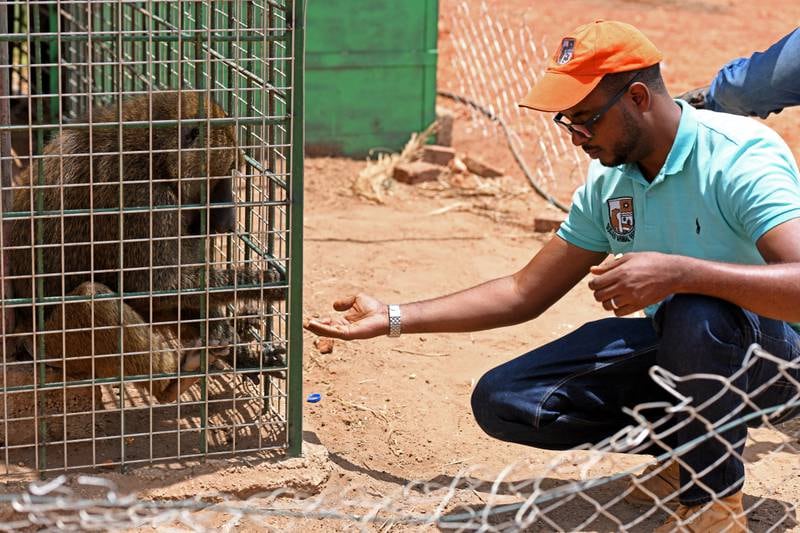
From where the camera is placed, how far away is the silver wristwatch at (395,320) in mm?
3848

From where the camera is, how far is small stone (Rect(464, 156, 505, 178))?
813cm

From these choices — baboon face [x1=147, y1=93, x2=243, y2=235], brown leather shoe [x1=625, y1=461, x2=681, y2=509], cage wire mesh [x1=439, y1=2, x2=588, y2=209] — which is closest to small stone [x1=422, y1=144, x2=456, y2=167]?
cage wire mesh [x1=439, y1=2, x2=588, y2=209]

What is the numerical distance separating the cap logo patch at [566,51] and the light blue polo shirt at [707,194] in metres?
0.42

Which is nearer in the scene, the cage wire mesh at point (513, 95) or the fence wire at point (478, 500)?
the fence wire at point (478, 500)

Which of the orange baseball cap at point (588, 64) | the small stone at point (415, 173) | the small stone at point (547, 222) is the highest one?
the orange baseball cap at point (588, 64)

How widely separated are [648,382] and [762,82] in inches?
80.4

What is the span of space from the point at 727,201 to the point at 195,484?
6.43 feet

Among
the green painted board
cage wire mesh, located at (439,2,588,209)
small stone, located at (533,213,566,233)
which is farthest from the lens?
cage wire mesh, located at (439,2,588,209)

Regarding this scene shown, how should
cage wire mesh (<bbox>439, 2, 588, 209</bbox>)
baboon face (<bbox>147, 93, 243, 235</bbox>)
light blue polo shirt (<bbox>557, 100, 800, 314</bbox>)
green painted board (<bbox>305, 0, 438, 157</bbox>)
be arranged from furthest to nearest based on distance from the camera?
cage wire mesh (<bbox>439, 2, 588, 209</bbox>) < green painted board (<bbox>305, 0, 438, 157</bbox>) < baboon face (<bbox>147, 93, 243, 235</bbox>) < light blue polo shirt (<bbox>557, 100, 800, 314</bbox>)

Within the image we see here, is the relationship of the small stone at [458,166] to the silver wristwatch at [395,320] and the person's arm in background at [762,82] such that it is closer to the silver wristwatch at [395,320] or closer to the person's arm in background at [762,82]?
the person's arm in background at [762,82]

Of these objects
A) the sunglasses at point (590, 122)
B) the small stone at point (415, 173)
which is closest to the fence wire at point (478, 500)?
the sunglasses at point (590, 122)

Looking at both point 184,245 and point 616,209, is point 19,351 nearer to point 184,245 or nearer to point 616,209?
point 184,245

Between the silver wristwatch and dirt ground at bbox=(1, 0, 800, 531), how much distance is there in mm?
544

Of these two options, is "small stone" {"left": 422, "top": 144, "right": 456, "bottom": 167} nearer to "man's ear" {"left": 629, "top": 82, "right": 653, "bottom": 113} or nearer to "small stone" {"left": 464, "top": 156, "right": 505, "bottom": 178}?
"small stone" {"left": 464, "top": 156, "right": 505, "bottom": 178}
